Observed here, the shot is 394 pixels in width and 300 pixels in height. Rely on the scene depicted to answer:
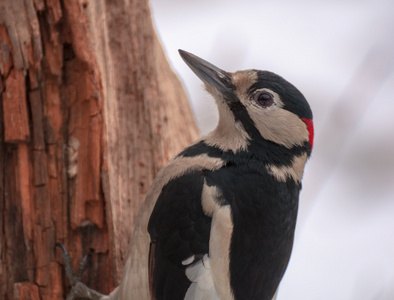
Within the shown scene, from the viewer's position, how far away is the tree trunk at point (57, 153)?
3062 mm

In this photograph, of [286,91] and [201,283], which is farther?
[286,91]

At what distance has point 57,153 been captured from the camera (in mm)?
3213

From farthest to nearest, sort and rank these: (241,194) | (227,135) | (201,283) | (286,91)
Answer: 1. (227,135)
2. (286,91)
3. (241,194)
4. (201,283)

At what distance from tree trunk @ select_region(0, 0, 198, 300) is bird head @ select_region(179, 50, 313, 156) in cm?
59

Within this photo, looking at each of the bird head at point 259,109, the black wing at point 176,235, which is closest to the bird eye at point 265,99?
the bird head at point 259,109

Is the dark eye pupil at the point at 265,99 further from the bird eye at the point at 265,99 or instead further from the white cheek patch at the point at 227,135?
the white cheek patch at the point at 227,135

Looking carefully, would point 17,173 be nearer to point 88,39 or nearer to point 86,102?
point 86,102

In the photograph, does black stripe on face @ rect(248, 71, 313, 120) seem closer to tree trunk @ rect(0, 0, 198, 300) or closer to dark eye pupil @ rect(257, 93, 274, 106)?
dark eye pupil @ rect(257, 93, 274, 106)

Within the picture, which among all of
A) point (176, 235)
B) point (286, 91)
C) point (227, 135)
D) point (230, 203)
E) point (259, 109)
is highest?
point (286, 91)

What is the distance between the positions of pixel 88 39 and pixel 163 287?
1.36 m

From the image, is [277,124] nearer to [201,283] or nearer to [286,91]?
[286,91]

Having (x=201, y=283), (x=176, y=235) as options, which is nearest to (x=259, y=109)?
(x=176, y=235)

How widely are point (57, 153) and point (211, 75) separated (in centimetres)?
94

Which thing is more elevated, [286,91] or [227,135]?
[286,91]
